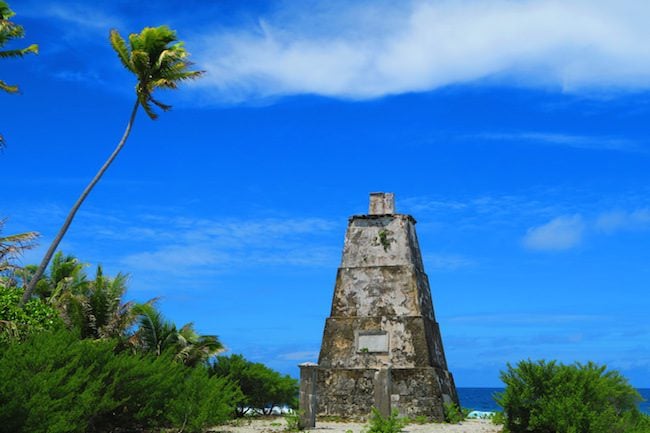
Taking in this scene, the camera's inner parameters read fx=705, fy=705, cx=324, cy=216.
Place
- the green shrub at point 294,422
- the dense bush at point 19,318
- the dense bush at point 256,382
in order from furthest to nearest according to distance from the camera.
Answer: the dense bush at point 256,382
the green shrub at point 294,422
the dense bush at point 19,318

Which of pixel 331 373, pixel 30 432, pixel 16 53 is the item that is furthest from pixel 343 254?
pixel 30 432

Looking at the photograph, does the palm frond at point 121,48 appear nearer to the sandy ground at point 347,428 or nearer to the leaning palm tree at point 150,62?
the leaning palm tree at point 150,62

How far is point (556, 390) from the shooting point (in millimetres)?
15438

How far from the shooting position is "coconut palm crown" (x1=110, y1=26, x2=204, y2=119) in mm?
24562

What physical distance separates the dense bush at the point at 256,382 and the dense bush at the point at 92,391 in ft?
29.9

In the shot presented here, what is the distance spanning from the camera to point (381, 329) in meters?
23.0

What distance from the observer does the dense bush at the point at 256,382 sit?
26031 mm

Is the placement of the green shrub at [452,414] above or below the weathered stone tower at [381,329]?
below

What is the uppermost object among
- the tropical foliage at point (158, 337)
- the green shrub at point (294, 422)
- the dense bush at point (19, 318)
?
the tropical foliage at point (158, 337)

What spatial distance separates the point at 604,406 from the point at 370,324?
8.99 meters

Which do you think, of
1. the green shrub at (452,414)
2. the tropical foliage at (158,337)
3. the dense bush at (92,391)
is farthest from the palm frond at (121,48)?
the green shrub at (452,414)

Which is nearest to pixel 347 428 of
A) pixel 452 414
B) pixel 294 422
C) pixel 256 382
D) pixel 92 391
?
pixel 294 422

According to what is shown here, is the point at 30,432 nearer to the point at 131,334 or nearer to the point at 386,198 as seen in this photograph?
the point at 131,334

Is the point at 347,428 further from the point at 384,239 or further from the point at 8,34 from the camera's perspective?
the point at 8,34
